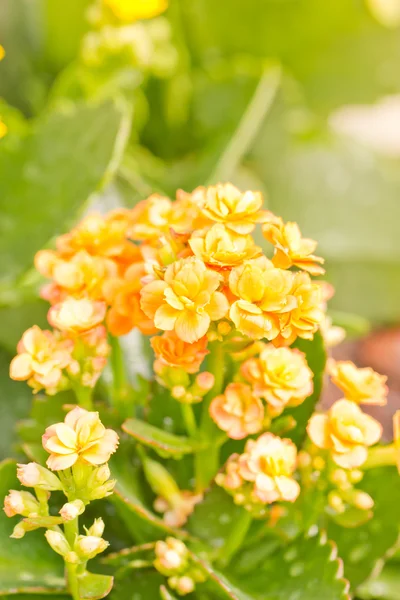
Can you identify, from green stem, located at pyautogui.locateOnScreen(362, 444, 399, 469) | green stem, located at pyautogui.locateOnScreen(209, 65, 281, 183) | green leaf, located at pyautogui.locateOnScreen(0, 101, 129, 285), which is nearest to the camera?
green stem, located at pyautogui.locateOnScreen(362, 444, 399, 469)

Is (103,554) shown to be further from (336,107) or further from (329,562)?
(336,107)

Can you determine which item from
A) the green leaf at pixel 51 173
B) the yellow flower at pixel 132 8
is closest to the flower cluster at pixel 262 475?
the green leaf at pixel 51 173

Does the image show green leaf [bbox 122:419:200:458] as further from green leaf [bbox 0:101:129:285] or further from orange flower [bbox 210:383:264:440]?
green leaf [bbox 0:101:129:285]

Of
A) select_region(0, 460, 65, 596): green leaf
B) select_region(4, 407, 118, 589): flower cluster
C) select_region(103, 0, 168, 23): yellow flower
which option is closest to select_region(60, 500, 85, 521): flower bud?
select_region(4, 407, 118, 589): flower cluster

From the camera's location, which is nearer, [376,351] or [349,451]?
[349,451]

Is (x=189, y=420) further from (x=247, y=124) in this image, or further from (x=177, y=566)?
(x=247, y=124)

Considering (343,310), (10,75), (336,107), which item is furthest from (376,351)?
(10,75)
